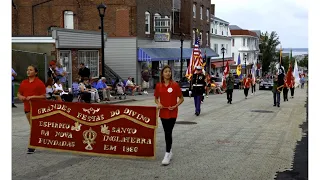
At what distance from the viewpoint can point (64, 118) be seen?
873cm

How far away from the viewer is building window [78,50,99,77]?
25.9 meters

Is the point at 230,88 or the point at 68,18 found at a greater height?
the point at 68,18

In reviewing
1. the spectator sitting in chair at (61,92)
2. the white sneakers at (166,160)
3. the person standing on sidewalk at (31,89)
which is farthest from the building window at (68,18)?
the white sneakers at (166,160)

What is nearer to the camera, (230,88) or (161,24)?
(230,88)

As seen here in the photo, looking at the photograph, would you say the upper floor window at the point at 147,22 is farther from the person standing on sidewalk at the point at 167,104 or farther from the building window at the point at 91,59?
the person standing on sidewalk at the point at 167,104

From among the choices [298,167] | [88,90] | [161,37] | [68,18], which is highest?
[68,18]

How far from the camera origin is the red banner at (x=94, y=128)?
823 centimetres

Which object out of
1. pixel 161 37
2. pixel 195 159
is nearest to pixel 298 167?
pixel 195 159

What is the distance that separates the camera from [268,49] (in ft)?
315

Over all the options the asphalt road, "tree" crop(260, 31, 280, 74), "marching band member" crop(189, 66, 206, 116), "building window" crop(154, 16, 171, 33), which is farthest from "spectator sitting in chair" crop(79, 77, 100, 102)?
"tree" crop(260, 31, 280, 74)

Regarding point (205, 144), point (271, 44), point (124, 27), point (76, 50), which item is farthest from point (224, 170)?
point (271, 44)

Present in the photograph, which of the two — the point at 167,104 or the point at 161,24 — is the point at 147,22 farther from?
the point at 167,104

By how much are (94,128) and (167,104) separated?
151 cm

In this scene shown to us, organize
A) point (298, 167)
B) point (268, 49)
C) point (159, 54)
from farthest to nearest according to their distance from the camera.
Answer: point (268, 49) → point (159, 54) → point (298, 167)
